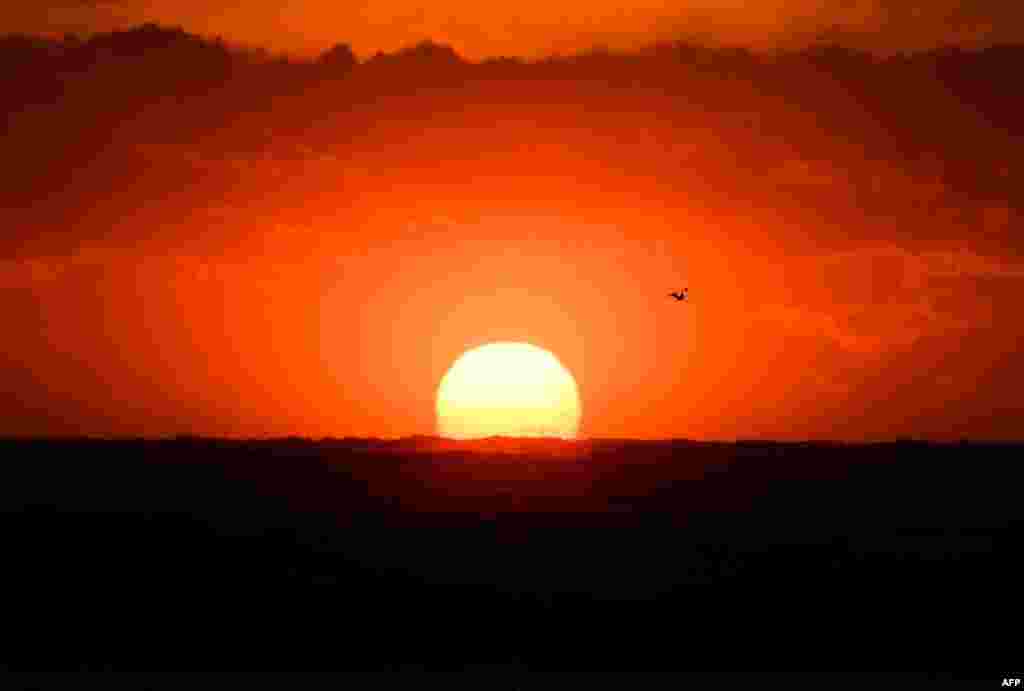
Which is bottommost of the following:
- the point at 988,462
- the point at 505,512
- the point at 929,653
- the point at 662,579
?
the point at 929,653

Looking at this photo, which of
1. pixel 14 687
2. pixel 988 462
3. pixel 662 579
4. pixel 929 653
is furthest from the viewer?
pixel 988 462

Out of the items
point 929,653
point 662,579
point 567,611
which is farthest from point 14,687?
point 929,653

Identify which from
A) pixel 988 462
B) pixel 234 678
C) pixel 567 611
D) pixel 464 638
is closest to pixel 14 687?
pixel 234 678

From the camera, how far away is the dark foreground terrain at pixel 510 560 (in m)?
19.6

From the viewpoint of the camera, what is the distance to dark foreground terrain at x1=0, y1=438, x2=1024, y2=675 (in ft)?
64.2

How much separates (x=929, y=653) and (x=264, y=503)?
10003 millimetres

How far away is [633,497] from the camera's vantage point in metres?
25.4

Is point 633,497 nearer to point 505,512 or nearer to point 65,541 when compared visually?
point 505,512

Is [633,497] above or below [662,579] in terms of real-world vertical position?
above

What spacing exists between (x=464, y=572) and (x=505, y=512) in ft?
8.14

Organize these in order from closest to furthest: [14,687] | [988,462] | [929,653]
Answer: [14,687], [929,653], [988,462]

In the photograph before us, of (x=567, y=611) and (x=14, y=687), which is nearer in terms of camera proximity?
(x=14, y=687)

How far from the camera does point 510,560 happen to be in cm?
2205

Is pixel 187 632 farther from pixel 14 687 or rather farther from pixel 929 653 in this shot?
pixel 929 653
